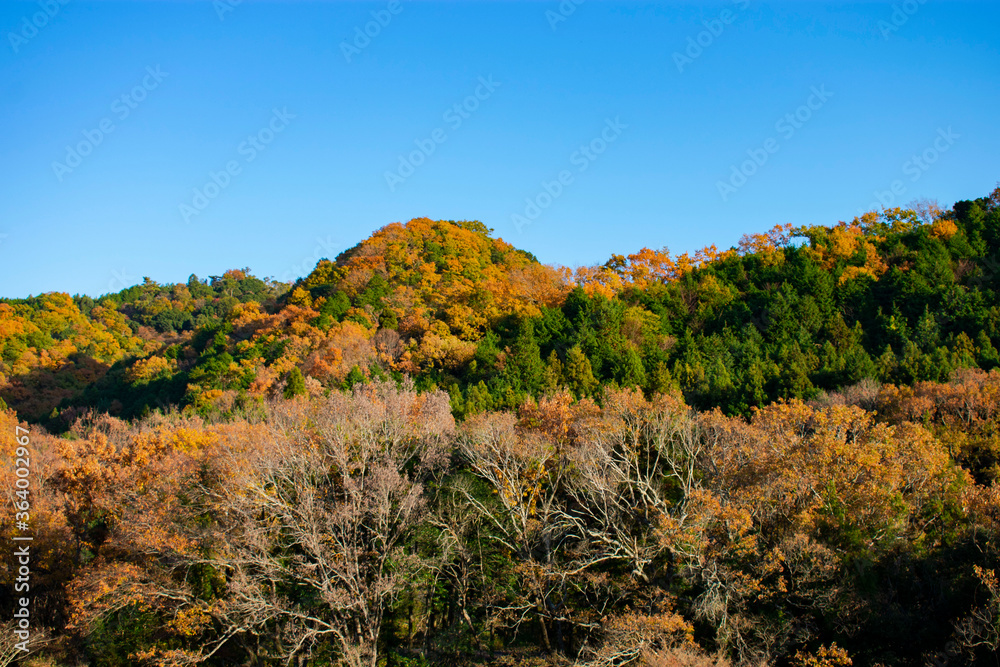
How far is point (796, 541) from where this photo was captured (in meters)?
17.2

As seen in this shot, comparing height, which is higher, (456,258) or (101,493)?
(456,258)

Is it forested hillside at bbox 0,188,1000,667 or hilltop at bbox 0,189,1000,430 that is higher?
hilltop at bbox 0,189,1000,430

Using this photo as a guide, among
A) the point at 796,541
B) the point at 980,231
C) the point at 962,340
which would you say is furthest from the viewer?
the point at 980,231

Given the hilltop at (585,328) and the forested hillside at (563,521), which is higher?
the hilltop at (585,328)

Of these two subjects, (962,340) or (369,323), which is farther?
(369,323)

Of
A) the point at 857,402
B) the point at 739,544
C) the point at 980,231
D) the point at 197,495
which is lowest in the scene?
the point at 739,544

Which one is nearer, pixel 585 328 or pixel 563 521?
pixel 563 521

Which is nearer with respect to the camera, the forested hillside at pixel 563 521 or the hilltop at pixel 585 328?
the forested hillside at pixel 563 521

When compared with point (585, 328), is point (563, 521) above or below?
below

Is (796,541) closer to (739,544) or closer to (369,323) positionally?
(739,544)

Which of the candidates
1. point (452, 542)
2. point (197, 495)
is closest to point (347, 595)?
point (452, 542)

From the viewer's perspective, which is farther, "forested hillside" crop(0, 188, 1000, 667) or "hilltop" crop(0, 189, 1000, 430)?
"hilltop" crop(0, 189, 1000, 430)

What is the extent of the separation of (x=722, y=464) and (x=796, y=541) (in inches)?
172

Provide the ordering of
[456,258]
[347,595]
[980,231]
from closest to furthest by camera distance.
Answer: [347,595], [980,231], [456,258]
